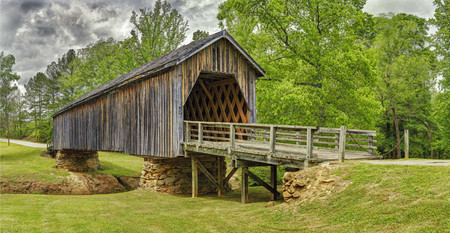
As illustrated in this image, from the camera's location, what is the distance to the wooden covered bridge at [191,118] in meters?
14.0

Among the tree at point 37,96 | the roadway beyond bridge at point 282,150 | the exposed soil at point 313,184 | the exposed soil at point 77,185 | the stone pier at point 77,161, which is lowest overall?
the exposed soil at point 77,185

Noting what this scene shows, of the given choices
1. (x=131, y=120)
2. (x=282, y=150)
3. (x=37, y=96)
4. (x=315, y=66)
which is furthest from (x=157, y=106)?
(x=37, y=96)

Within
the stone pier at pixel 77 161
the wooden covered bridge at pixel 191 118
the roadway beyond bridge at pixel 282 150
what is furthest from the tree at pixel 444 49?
the stone pier at pixel 77 161

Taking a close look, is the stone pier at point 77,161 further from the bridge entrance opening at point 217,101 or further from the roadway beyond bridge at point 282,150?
the roadway beyond bridge at point 282,150

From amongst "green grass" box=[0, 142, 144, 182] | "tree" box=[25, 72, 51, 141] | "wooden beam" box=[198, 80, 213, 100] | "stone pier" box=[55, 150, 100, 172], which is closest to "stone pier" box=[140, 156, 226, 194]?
"wooden beam" box=[198, 80, 213, 100]

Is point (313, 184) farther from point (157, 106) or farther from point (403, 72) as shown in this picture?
point (403, 72)

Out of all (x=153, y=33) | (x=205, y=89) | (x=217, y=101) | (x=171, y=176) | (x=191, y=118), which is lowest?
A: (x=171, y=176)

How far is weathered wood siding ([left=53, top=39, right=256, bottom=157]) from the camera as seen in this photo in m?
15.4

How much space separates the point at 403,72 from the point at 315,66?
1493 centimetres

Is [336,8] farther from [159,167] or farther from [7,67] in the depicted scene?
[7,67]

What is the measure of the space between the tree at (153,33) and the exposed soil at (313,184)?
2729cm

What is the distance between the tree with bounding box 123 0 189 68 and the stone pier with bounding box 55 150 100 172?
1238cm

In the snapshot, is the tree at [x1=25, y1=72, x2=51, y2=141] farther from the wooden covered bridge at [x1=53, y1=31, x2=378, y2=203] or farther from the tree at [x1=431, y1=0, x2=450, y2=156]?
the tree at [x1=431, y1=0, x2=450, y2=156]

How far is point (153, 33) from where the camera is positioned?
34781mm
